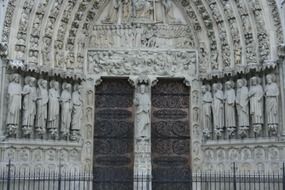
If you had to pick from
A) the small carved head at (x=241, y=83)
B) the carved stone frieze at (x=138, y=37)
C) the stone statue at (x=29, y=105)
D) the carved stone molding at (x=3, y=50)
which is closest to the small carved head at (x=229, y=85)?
the small carved head at (x=241, y=83)

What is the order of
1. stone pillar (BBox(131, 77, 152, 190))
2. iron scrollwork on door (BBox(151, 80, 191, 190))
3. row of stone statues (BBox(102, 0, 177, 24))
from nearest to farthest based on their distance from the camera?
stone pillar (BBox(131, 77, 152, 190)), iron scrollwork on door (BBox(151, 80, 191, 190)), row of stone statues (BBox(102, 0, 177, 24))

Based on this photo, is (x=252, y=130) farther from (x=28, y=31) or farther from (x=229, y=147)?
(x=28, y=31)

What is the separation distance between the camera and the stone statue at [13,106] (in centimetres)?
927

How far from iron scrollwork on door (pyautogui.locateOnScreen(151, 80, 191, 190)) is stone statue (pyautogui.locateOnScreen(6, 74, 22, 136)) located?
3031mm

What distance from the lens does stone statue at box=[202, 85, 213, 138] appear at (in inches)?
413

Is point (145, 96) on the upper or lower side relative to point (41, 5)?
lower

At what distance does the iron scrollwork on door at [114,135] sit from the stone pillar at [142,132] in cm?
24

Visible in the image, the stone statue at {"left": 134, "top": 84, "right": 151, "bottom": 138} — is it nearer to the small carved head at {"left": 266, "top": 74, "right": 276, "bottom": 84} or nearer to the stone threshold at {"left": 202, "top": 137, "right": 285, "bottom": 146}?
the stone threshold at {"left": 202, "top": 137, "right": 285, "bottom": 146}

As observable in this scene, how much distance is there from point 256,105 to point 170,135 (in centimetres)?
213

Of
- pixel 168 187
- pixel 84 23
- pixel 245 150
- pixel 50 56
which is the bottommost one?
pixel 168 187

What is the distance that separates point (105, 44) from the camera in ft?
36.6

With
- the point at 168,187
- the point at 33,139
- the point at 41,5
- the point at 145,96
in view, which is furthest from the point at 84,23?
the point at 168,187

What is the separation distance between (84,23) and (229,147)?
4221 mm

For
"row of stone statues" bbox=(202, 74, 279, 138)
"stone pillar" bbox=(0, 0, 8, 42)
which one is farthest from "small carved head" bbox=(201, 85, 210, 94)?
"stone pillar" bbox=(0, 0, 8, 42)
